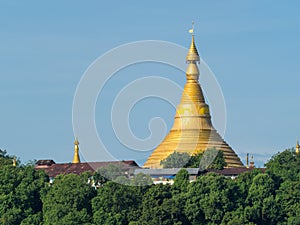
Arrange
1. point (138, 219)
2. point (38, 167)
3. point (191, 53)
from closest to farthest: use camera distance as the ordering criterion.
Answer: point (138, 219)
point (38, 167)
point (191, 53)

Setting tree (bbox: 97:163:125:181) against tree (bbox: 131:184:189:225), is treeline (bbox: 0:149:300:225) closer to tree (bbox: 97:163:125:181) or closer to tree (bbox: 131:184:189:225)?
tree (bbox: 131:184:189:225)

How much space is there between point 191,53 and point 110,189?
89.5ft

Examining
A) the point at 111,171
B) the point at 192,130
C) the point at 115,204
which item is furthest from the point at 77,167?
the point at 115,204

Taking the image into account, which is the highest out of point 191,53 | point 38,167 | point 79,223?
point 191,53

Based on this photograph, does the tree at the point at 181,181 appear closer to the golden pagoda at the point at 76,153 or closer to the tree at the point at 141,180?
the tree at the point at 141,180

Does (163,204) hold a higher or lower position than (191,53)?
lower

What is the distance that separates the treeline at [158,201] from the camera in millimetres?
→ 84688

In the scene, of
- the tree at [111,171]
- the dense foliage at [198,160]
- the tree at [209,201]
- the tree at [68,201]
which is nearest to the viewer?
the tree at [209,201]

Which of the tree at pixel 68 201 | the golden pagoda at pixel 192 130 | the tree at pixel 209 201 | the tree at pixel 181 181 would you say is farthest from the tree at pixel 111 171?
the golden pagoda at pixel 192 130

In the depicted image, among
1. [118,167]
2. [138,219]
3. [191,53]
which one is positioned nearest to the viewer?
[138,219]

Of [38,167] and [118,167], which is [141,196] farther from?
[38,167]

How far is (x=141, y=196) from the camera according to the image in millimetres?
86625

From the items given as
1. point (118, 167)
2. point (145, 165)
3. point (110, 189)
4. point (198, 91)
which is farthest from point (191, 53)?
point (110, 189)

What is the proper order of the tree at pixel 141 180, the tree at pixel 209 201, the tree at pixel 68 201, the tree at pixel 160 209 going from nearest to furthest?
the tree at pixel 160 209
the tree at pixel 209 201
the tree at pixel 68 201
the tree at pixel 141 180
